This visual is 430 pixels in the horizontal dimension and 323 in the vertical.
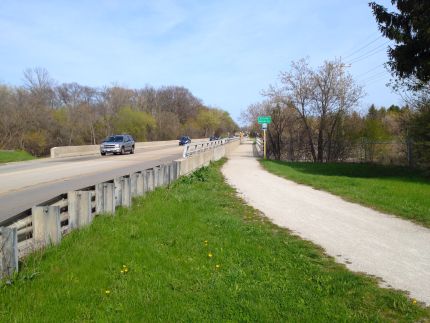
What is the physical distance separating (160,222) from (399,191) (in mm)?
8498

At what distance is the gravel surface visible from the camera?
5406mm

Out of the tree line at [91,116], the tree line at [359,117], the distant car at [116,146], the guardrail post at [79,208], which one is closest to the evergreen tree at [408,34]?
the tree line at [359,117]

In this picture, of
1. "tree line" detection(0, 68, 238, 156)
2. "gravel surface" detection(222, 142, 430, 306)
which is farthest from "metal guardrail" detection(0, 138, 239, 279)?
"tree line" detection(0, 68, 238, 156)

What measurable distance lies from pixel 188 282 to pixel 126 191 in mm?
4803

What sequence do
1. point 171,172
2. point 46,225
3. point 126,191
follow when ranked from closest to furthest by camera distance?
point 46,225, point 126,191, point 171,172

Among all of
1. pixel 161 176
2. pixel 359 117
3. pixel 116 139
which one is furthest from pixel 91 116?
pixel 161 176

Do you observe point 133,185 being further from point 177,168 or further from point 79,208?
point 177,168

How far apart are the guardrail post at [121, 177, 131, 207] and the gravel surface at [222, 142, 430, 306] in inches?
133

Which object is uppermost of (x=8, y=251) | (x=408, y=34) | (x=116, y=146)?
(x=408, y=34)

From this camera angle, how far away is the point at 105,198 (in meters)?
8.20

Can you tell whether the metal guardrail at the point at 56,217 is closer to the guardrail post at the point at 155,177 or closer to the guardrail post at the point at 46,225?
the guardrail post at the point at 46,225

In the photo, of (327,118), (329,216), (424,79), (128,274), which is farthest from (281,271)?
(327,118)

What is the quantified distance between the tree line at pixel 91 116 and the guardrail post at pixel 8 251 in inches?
1785

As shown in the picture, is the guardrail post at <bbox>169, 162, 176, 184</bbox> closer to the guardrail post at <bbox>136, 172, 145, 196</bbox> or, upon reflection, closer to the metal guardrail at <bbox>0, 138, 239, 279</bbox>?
the guardrail post at <bbox>136, 172, 145, 196</bbox>
